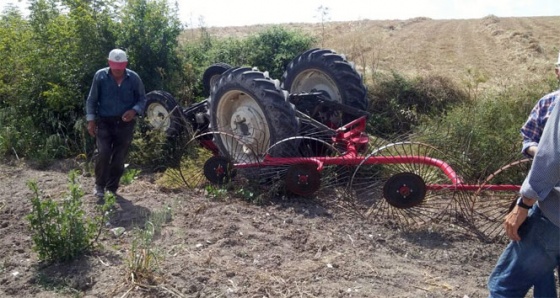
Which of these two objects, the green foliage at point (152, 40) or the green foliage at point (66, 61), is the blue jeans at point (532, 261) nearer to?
the green foliage at point (66, 61)

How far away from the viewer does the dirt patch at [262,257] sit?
412 cm

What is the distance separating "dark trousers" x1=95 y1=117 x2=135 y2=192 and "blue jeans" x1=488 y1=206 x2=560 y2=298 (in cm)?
448

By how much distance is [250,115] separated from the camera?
6.88 m

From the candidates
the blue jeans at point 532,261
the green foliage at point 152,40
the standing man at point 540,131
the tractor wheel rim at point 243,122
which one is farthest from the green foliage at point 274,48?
the blue jeans at point 532,261

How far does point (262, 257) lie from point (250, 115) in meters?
2.51

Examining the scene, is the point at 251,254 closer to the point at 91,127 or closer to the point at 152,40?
the point at 91,127

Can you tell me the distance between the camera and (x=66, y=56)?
952 centimetres

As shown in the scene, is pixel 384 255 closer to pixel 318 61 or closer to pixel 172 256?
pixel 172 256

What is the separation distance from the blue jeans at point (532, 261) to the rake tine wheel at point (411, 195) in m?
2.03

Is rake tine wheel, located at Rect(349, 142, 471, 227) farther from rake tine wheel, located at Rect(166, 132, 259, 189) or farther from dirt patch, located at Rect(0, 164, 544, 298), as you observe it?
→ rake tine wheel, located at Rect(166, 132, 259, 189)

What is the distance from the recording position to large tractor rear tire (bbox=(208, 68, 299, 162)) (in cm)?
648

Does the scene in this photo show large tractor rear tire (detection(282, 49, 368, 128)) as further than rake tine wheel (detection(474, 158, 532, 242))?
Yes

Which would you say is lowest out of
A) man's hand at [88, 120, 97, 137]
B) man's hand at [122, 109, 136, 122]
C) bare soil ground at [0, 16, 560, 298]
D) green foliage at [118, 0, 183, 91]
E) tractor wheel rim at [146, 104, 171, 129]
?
bare soil ground at [0, 16, 560, 298]

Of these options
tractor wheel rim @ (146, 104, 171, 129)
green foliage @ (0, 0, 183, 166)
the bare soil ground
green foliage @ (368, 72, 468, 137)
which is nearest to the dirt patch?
the bare soil ground
